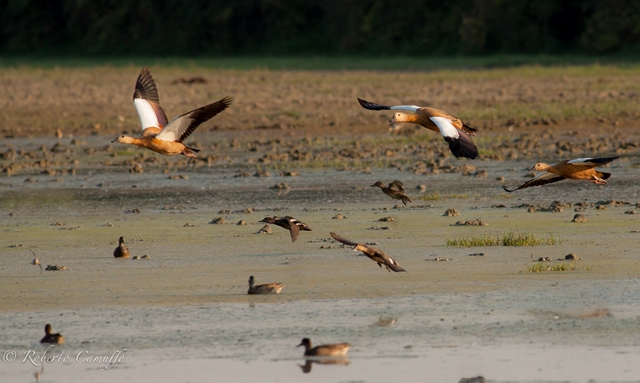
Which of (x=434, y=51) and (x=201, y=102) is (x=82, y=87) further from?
(x=434, y=51)

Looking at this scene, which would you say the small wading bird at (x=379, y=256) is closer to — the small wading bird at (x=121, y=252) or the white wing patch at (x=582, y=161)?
the white wing patch at (x=582, y=161)

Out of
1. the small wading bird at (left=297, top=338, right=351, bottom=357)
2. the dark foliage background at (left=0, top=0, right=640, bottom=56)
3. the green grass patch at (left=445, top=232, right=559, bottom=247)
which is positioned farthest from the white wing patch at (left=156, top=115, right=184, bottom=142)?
the dark foliage background at (left=0, top=0, right=640, bottom=56)

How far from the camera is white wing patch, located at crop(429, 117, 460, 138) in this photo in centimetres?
1062

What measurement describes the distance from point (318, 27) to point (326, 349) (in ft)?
140

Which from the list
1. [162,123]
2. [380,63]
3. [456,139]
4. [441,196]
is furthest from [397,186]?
[380,63]

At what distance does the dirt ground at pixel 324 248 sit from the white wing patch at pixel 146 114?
115 cm

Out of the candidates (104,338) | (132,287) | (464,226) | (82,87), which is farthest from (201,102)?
(104,338)

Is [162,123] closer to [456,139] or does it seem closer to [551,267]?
[456,139]

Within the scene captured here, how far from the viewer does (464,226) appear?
12.7 m

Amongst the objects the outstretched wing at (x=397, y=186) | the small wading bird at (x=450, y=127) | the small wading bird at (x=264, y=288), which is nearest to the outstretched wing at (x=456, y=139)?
the small wading bird at (x=450, y=127)

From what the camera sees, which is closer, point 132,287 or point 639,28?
point 132,287

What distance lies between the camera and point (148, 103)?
12.8 m

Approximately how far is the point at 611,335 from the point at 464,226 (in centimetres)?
478

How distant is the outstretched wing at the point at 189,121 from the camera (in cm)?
1105
